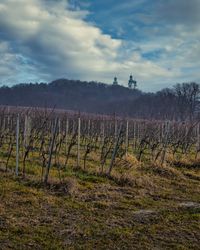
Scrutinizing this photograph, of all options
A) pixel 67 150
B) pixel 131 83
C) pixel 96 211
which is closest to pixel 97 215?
pixel 96 211

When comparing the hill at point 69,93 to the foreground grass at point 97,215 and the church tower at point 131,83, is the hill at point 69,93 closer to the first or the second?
the church tower at point 131,83

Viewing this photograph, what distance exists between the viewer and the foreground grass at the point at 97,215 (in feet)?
13.5

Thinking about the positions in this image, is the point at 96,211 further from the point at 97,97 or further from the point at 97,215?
the point at 97,97

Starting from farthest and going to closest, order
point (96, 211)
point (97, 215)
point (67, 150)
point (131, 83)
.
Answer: point (131, 83), point (67, 150), point (96, 211), point (97, 215)

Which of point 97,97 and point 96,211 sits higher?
point 97,97

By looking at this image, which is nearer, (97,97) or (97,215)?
(97,215)

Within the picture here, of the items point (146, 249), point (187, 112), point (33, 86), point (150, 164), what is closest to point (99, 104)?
point (33, 86)

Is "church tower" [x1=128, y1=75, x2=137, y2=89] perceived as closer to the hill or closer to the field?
the hill

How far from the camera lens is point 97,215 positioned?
5238 millimetres

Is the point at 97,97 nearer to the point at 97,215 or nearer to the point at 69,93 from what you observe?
the point at 69,93

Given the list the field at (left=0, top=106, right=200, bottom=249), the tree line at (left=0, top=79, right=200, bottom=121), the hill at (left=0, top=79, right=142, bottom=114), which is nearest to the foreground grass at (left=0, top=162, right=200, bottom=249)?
the field at (left=0, top=106, right=200, bottom=249)

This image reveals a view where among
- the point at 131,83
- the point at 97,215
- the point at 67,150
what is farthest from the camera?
the point at 131,83

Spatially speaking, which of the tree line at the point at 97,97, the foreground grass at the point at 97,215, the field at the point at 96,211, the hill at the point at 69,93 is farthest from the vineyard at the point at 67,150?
the hill at the point at 69,93

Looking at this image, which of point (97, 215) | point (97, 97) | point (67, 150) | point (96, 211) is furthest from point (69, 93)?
point (97, 215)
